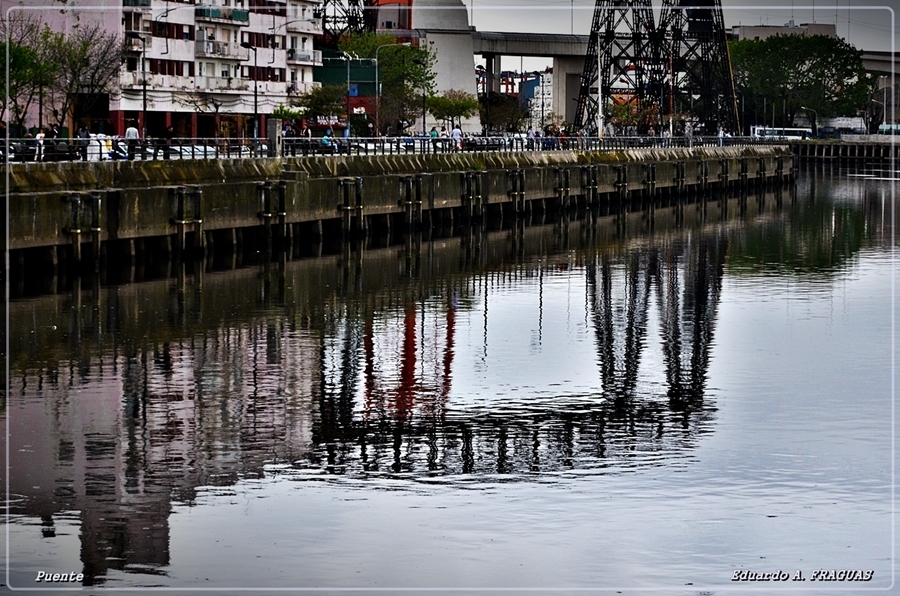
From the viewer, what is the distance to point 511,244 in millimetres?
59656

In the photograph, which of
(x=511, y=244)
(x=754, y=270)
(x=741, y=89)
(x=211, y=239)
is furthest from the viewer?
(x=741, y=89)

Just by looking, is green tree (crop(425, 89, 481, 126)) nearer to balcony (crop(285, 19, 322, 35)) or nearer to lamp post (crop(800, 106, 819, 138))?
balcony (crop(285, 19, 322, 35))

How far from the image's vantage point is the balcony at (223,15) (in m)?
92.4

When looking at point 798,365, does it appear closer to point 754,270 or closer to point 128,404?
point 128,404

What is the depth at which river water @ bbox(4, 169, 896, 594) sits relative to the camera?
1825 centimetres

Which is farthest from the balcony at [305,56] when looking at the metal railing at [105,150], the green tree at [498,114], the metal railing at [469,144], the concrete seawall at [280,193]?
the metal railing at [105,150]

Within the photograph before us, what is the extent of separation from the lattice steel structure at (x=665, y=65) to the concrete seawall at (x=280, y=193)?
22.1 m

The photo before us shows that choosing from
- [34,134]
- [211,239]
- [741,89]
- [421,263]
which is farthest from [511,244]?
[741,89]

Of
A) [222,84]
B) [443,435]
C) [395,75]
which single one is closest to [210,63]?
[222,84]

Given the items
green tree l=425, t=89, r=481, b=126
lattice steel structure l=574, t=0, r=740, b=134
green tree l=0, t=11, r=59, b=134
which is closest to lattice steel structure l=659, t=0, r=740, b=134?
lattice steel structure l=574, t=0, r=740, b=134

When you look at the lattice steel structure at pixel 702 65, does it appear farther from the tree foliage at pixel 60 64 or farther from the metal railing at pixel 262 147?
the tree foliage at pixel 60 64

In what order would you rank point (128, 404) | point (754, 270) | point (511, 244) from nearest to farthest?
1. point (128, 404)
2. point (754, 270)
3. point (511, 244)

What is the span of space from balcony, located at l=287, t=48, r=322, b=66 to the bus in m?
55.9

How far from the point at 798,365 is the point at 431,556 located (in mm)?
15504
